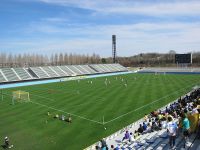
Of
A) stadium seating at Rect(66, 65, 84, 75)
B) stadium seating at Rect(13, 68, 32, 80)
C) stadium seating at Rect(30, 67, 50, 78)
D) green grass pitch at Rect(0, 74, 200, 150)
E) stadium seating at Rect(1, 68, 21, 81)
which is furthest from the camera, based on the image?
stadium seating at Rect(66, 65, 84, 75)

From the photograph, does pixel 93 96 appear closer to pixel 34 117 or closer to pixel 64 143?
pixel 34 117

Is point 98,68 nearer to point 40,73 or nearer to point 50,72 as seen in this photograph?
point 50,72

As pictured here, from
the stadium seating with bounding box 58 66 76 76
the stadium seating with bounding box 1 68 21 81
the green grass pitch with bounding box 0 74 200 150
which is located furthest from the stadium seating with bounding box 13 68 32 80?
the green grass pitch with bounding box 0 74 200 150

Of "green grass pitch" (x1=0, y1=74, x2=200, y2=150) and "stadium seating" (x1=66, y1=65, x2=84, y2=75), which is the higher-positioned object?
"stadium seating" (x1=66, y1=65, x2=84, y2=75)

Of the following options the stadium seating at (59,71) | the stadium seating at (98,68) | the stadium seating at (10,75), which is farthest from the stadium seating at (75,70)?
the stadium seating at (10,75)

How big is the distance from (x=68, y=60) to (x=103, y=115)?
4740 inches

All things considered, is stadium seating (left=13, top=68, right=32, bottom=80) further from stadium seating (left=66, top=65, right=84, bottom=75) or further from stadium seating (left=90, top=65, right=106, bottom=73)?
stadium seating (left=90, top=65, right=106, bottom=73)

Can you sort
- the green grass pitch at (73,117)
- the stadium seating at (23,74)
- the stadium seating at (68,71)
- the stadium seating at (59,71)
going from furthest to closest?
the stadium seating at (68,71)
the stadium seating at (59,71)
the stadium seating at (23,74)
the green grass pitch at (73,117)

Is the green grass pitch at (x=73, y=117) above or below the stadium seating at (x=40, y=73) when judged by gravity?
below

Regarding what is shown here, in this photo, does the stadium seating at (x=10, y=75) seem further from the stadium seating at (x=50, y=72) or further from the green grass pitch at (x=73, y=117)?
the green grass pitch at (x=73, y=117)

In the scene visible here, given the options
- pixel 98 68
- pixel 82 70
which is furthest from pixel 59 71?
pixel 98 68

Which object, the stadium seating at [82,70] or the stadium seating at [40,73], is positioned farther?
the stadium seating at [82,70]

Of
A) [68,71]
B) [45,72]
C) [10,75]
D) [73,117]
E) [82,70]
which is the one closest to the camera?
[73,117]

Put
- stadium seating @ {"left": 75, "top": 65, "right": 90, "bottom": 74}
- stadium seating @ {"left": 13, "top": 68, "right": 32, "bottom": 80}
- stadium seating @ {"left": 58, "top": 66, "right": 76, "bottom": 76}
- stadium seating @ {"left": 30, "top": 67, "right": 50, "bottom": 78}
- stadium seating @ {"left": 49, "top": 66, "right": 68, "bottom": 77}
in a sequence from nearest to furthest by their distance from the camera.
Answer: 1. stadium seating @ {"left": 13, "top": 68, "right": 32, "bottom": 80}
2. stadium seating @ {"left": 30, "top": 67, "right": 50, "bottom": 78}
3. stadium seating @ {"left": 49, "top": 66, "right": 68, "bottom": 77}
4. stadium seating @ {"left": 58, "top": 66, "right": 76, "bottom": 76}
5. stadium seating @ {"left": 75, "top": 65, "right": 90, "bottom": 74}
